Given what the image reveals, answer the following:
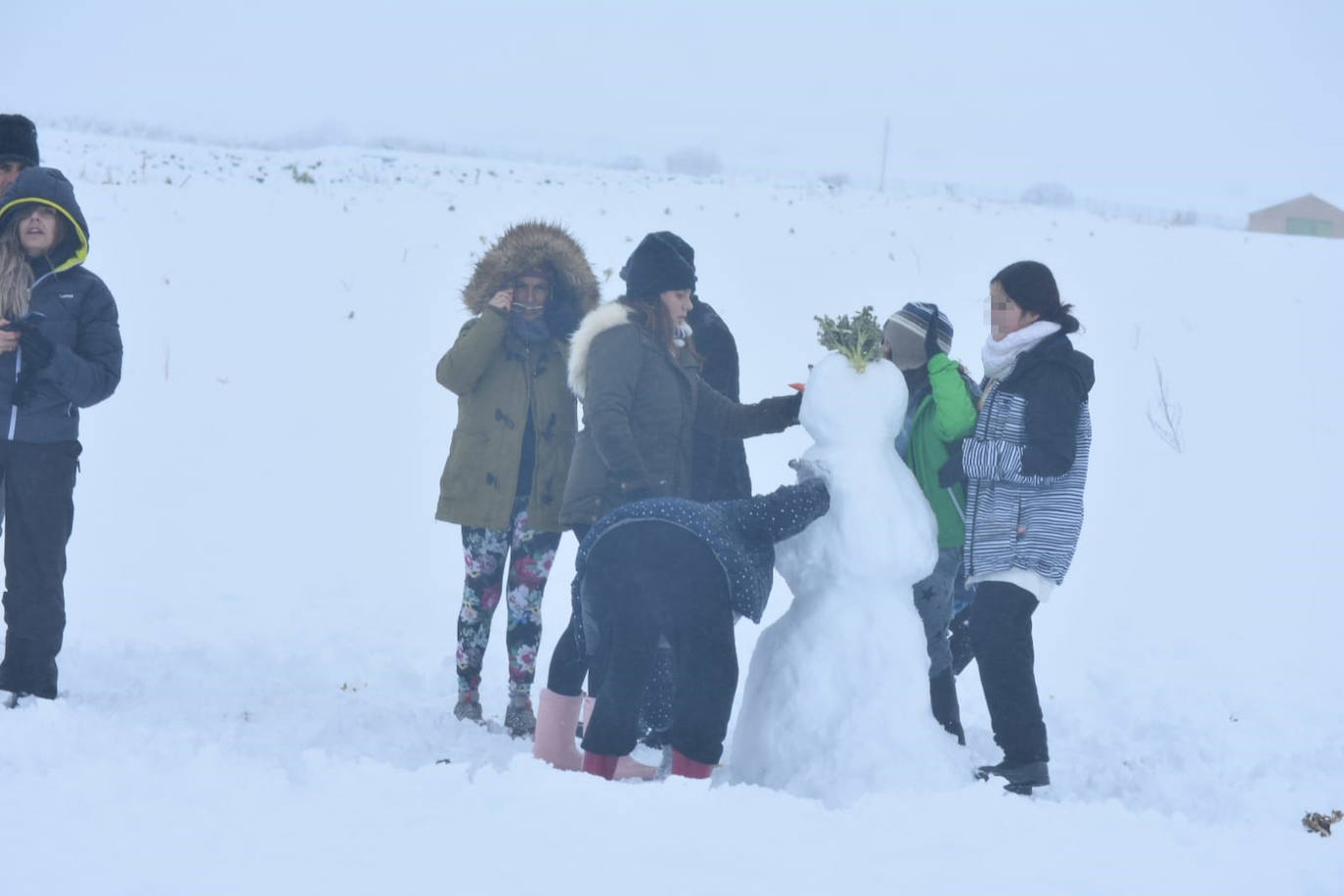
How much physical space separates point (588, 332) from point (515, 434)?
2.56 feet

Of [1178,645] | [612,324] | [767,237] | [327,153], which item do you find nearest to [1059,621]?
[1178,645]

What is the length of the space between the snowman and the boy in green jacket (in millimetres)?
326

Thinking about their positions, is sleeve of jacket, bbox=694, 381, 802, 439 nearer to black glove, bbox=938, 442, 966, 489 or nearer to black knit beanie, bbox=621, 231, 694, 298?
black knit beanie, bbox=621, 231, 694, 298

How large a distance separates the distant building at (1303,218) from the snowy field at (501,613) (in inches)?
1124

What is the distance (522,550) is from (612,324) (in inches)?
48.1

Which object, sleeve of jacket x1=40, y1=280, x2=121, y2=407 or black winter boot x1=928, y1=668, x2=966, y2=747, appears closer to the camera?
sleeve of jacket x1=40, y1=280, x2=121, y2=407

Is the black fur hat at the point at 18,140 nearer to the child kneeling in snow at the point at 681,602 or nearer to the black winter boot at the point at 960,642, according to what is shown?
the child kneeling in snow at the point at 681,602

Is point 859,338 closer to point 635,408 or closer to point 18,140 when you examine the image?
point 635,408

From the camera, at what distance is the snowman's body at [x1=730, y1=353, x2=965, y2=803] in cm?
388

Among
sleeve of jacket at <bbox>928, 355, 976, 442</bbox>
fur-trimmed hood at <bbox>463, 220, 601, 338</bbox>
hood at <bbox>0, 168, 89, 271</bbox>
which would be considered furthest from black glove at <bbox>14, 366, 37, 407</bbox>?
sleeve of jacket at <bbox>928, 355, 976, 442</bbox>

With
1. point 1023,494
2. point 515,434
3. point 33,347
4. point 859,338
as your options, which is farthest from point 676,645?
point 33,347

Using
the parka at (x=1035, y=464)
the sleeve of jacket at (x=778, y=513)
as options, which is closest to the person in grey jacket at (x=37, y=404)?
the sleeve of jacket at (x=778, y=513)

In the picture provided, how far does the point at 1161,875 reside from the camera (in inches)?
122

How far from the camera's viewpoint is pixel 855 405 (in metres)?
4.12
